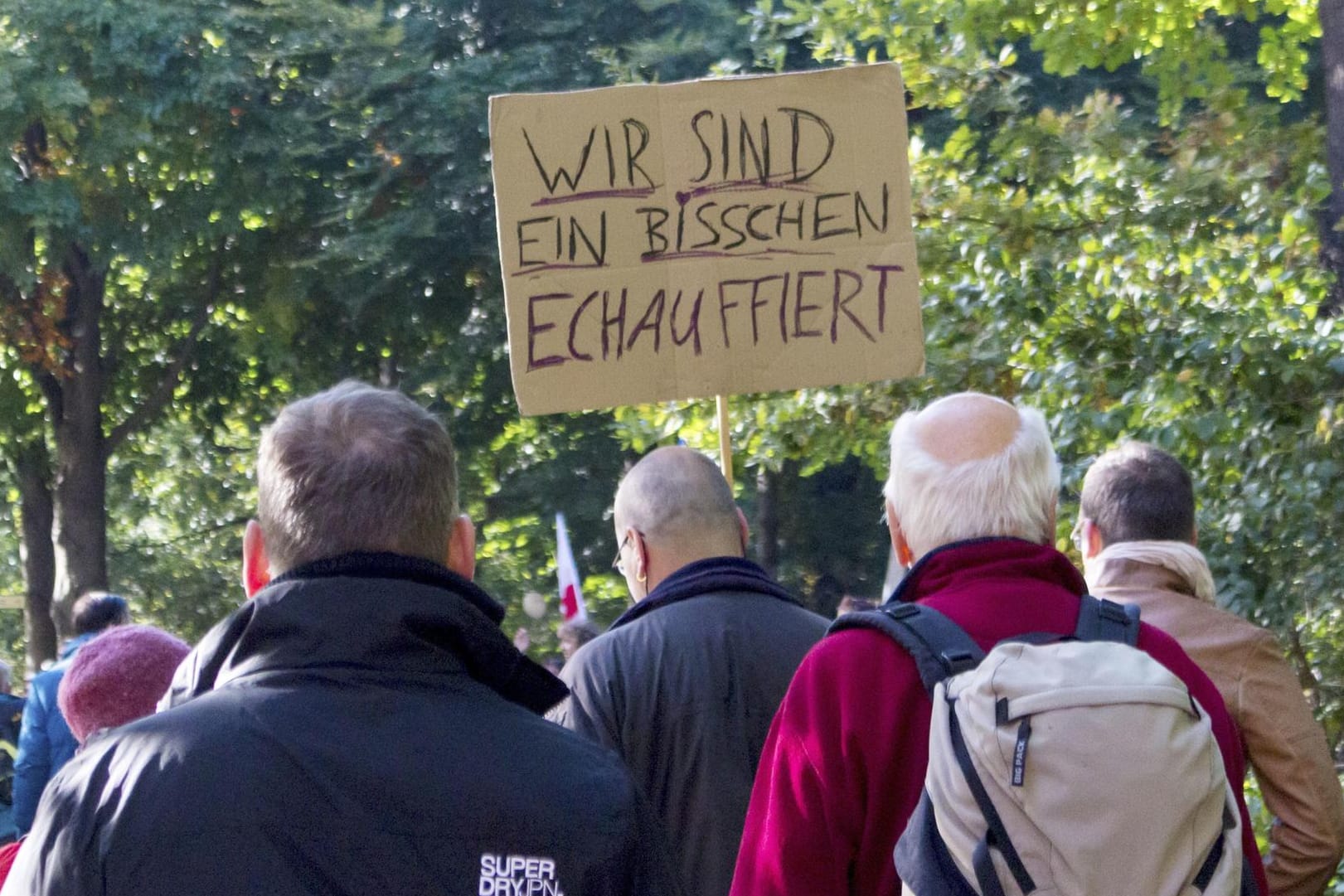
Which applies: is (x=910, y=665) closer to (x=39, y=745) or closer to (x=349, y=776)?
(x=349, y=776)

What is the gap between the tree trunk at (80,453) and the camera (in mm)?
16219

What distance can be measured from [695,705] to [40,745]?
357cm

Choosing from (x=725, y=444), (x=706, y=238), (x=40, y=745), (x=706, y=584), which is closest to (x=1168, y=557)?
(x=706, y=584)

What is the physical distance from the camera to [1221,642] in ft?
10.4

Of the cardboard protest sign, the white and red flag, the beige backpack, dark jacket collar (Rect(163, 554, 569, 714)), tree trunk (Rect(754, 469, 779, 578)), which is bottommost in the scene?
tree trunk (Rect(754, 469, 779, 578))

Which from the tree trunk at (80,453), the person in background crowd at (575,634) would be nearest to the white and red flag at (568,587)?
the person in background crowd at (575,634)

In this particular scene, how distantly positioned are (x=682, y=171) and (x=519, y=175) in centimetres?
40

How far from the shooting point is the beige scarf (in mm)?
3279

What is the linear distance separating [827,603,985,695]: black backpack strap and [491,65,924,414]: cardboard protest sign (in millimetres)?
1927

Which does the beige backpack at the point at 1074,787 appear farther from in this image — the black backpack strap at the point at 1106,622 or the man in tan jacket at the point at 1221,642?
the man in tan jacket at the point at 1221,642

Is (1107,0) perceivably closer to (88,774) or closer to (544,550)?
(88,774)

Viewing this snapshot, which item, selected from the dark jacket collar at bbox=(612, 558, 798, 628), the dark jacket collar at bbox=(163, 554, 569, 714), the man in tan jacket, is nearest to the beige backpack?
the dark jacket collar at bbox=(163, 554, 569, 714)

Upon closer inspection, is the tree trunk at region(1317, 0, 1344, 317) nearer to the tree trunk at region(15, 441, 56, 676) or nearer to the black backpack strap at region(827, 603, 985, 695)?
the black backpack strap at region(827, 603, 985, 695)

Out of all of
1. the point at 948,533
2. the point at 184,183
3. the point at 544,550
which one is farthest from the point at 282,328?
the point at 948,533
